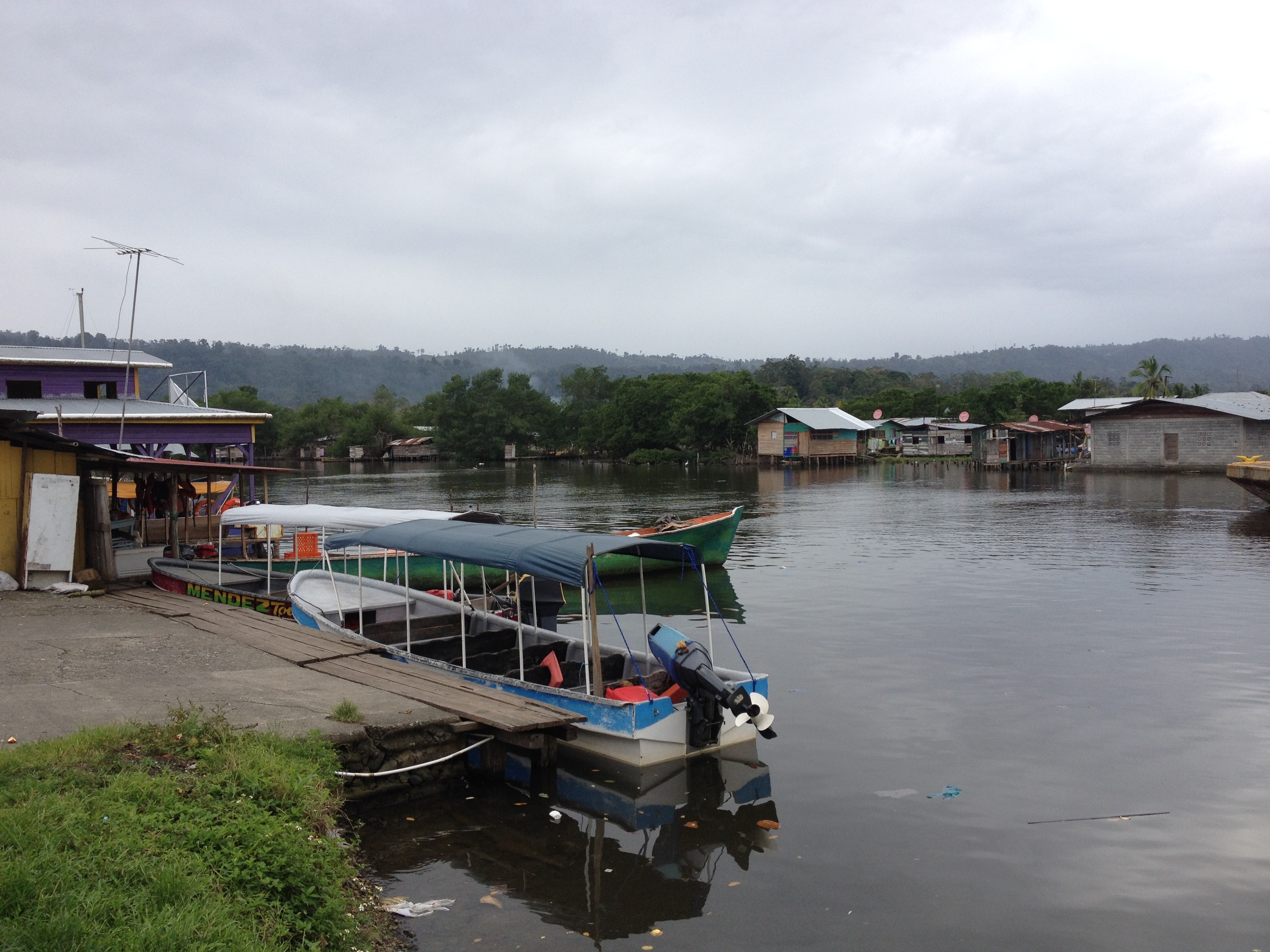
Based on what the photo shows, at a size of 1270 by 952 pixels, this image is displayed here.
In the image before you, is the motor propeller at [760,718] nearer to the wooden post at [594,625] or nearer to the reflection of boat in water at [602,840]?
the reflection of boat in water at [602,840]

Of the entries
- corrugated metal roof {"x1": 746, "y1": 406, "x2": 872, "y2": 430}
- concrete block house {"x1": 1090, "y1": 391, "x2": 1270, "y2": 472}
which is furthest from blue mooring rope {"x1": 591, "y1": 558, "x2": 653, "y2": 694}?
corrugated metal roof {"x1": 746, "y1": 406, "x2": 872, "y2": 430}

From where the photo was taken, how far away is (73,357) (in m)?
29.8

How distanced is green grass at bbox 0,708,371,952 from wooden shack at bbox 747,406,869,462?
252 feet

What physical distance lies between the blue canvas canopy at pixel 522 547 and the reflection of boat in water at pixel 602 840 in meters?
2.31

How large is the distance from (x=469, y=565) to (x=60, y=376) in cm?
1743

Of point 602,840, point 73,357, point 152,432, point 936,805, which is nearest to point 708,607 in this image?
point 602,840

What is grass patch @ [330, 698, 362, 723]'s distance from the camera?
888 cm

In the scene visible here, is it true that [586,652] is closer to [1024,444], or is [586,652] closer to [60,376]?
[60,376]

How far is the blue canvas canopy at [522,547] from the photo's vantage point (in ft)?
35.1

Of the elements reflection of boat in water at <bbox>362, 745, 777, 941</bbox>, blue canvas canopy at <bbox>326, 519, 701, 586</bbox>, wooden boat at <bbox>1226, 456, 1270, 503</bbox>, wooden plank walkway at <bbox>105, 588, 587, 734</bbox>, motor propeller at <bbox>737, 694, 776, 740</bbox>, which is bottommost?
reflection of boat in water at <bbox>362, 745, 777, 941</bbox>

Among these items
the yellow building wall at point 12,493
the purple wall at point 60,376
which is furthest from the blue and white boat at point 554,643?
the purple wall at point 60,376

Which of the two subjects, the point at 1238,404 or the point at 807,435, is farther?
the point at 807,435

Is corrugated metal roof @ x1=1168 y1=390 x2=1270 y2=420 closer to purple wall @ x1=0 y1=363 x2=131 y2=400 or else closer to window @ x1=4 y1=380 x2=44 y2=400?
purple wall @ x1=0 y1=363 x2=131 y2=400

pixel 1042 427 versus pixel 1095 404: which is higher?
pixel 1095 404
